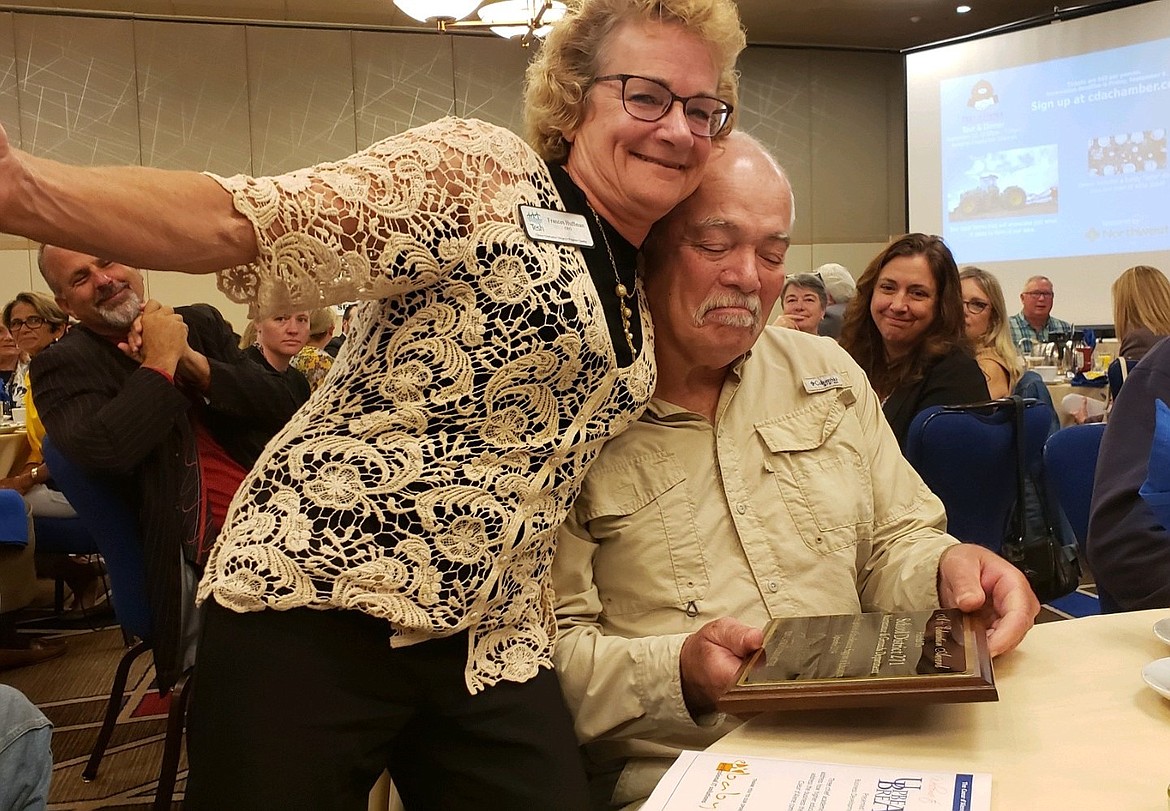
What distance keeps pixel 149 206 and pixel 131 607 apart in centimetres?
185

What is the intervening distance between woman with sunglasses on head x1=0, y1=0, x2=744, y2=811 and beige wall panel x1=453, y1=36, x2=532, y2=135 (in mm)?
8153

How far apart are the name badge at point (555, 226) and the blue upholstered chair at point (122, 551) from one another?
5.39 feet

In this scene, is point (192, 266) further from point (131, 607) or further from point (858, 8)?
point (858, 8)

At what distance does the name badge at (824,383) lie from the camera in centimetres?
159

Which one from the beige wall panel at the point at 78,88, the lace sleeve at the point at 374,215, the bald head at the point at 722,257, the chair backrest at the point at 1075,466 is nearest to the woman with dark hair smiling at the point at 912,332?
the chair backrest at the point at 1075,466

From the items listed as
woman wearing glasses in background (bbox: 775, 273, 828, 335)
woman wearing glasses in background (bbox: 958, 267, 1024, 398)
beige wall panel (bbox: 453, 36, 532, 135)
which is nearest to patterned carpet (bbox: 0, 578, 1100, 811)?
woman wearing glasses in background (bbox: 958, 267, 1024, 398)

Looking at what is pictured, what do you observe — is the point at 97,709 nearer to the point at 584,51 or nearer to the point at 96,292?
the point at 96,292

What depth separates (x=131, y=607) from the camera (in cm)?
250

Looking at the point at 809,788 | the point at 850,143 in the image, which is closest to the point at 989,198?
the point at 850,143

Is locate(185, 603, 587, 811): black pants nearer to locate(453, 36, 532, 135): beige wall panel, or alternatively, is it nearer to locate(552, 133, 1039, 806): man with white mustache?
locate(552, 133, 1039, 806): man with white mustache

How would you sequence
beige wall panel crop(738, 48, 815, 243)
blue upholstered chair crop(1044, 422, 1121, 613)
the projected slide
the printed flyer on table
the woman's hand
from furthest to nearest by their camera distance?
1. beige wall panel crop(738, 48, 815, 243)
2. the projected slide
3. the woman's hand
4. blue upholstered chair crop(1044, 422, 1121, 613)
5. the printed flyer on table

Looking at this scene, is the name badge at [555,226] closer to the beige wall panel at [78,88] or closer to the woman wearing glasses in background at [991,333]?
the woman wearing glasses in background at [991,333]

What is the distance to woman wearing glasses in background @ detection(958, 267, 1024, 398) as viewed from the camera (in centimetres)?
392

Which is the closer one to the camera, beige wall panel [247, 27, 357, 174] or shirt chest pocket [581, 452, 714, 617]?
shirt chest pocket [581, 452, 714, 617]
